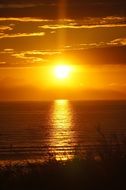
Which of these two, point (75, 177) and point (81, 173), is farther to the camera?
point (81, 173)

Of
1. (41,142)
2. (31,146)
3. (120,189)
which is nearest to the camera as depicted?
(120,189)

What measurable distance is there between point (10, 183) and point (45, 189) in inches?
29.8

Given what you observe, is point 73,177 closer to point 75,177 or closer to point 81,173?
point 75,177

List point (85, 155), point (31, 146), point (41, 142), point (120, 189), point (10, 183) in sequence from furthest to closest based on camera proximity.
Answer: point (41, 142) < point (31, 146) < point (85, 155) < point (10, 183) < point (120, 189)

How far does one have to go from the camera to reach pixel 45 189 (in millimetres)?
9578

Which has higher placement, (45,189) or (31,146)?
(31,146)

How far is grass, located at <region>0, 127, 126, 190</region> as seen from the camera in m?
9.53

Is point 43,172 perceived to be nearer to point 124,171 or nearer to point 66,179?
point 66,179

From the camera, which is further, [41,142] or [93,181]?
[41,142]

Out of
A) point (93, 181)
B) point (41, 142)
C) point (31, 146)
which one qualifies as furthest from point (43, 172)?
point (41, 142)

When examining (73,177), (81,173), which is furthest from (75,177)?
(81,173)

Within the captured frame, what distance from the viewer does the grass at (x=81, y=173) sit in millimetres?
9531

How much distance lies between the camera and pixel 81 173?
9852 millimetres

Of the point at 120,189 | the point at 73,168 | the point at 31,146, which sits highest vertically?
the point at 31,146
